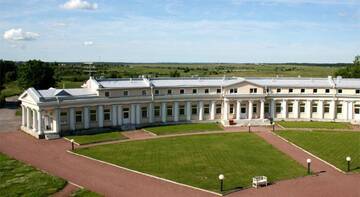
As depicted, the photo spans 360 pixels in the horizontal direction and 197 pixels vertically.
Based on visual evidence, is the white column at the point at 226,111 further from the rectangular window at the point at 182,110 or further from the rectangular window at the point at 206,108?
the rectangular window at the point at 182,110

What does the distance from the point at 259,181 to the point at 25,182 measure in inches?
769

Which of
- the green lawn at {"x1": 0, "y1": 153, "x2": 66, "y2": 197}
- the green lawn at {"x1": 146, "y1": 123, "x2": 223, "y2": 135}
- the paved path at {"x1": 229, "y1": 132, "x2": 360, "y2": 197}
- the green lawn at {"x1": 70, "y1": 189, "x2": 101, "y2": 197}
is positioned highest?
the green lawn at {"x1": 146, "y1": 123, "x2": 223, "y2": 135}

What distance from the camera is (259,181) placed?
33.5 metres

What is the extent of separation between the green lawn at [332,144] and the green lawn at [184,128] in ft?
33.5

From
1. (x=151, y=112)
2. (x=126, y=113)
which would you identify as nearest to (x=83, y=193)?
(x=126, y=113)

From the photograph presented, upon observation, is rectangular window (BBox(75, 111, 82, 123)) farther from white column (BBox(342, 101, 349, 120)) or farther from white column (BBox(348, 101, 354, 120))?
white column (BBox(348, 101, 354, 120))

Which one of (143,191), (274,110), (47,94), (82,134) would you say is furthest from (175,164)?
(274,110)

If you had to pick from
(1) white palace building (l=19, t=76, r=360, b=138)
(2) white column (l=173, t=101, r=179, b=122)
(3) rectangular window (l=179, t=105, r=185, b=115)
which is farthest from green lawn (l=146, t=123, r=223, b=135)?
(3) rectangular window (l=179, t=105, r=185, b=115)

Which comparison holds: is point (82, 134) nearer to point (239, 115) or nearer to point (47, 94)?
point (47, 94)

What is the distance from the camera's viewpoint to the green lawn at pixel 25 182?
103 ft

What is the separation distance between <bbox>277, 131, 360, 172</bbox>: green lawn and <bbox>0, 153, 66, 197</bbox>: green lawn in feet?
88.3

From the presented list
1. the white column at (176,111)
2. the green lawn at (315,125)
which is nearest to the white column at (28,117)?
the white column at (176,111)

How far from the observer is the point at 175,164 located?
40000 millimetres

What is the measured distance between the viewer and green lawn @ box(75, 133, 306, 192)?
36.0 m
